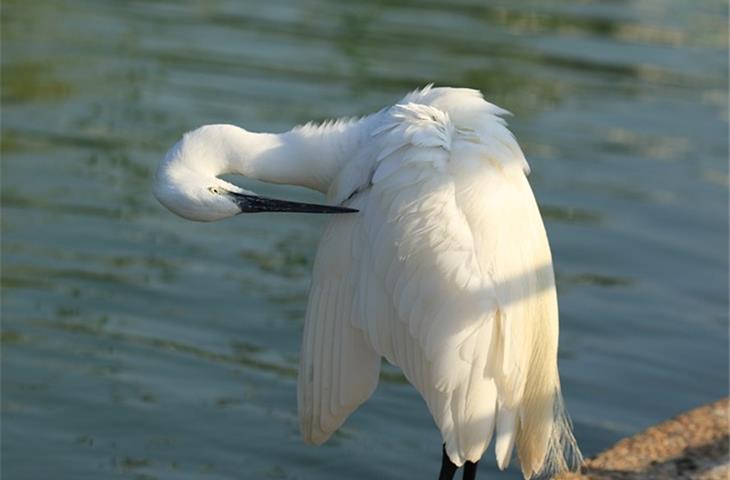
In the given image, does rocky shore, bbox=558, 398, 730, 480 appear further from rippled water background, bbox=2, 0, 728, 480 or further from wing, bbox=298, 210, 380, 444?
wing, bbox=298, 210, 380, 444

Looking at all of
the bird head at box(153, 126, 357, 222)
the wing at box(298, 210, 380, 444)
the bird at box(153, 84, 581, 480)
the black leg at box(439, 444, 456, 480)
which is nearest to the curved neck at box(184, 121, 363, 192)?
the bird at box(153, 84, 581, 480)

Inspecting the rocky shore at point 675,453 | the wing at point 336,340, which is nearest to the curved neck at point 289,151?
the wing at point 336,340

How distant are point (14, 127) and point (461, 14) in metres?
7.59

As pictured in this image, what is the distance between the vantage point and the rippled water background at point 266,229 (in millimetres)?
7086

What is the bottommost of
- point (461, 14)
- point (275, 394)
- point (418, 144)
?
point (461, 14)

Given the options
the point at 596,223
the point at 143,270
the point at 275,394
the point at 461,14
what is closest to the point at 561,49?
the point at 461,14

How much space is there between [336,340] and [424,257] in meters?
0.55

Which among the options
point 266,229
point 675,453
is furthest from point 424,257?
point 266,229

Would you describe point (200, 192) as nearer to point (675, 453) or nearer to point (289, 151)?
point (289, 151)

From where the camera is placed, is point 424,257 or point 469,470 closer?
point 424,257

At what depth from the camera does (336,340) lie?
544 cm

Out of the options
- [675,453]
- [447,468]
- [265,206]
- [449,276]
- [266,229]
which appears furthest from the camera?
[266,229]

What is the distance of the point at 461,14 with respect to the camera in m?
17.4

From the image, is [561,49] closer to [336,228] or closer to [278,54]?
[278,54]
